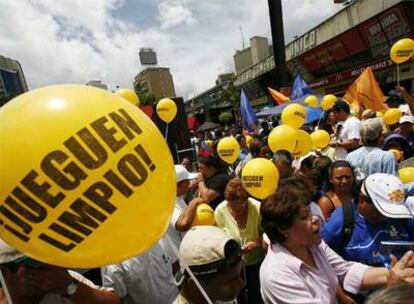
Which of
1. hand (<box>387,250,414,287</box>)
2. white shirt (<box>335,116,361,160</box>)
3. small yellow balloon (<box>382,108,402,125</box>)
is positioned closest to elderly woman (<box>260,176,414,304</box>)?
hand (<box>387,250,414,287</box>)

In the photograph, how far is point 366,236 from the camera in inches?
76.8

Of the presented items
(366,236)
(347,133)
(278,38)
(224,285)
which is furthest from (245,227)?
(278,38)

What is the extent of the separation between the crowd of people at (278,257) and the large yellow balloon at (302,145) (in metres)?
1.01

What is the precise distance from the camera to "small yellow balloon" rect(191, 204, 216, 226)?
2.54m

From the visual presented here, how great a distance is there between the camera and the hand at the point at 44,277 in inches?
50.8

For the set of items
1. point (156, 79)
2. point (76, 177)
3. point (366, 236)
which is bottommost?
point (366, 236)

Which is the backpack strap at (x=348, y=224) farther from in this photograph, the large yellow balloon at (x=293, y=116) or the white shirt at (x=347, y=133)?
the large yellow balloon at (x=293, y=116)

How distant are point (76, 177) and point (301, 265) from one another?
114 cm

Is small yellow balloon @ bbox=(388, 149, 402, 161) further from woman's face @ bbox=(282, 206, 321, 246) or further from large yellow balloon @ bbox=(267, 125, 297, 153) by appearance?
woman's face @ bbox=(282, 206, 321, 246)

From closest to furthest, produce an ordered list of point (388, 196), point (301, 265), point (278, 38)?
point (301, 265) → point (388, 196) → point (278, 38)

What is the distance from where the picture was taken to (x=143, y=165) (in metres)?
1.13

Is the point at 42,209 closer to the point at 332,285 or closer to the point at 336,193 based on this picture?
the point at 332,285

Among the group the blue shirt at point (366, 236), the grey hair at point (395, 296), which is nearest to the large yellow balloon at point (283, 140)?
the blue shirt at point (366, 236)

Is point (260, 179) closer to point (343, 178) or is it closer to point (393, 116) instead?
point (343, 178)
